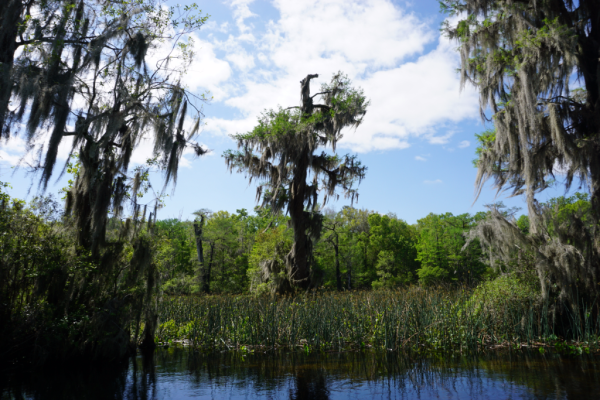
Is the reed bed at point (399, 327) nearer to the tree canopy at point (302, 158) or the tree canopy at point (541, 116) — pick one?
the tree canopy at point (541, 116)

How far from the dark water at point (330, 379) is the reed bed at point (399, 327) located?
2.55ft

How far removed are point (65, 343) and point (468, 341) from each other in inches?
316

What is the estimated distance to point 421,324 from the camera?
29.6ft

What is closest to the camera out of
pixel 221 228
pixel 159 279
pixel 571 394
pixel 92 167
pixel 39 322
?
pixel 571 394

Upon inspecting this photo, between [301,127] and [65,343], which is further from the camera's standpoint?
[301,127]

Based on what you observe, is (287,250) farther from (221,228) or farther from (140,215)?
(221,228)

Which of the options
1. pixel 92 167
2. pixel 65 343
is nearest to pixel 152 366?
pixel 65 343

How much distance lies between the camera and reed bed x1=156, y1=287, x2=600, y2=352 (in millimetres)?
8586

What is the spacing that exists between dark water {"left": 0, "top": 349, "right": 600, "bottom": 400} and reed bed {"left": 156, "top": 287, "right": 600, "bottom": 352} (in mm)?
776

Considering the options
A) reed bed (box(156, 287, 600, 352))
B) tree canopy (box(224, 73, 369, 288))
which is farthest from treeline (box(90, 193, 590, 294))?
reed bed (box(156, 287, 600, 352))

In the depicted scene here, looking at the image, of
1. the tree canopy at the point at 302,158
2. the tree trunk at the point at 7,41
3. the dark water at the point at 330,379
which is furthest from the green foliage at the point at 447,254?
the tree trunk at the point at 7,41

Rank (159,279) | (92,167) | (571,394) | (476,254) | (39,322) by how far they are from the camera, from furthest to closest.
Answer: (476,254), (159,279), (92,167), (39,322), (571,394)

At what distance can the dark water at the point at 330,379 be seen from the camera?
561cm

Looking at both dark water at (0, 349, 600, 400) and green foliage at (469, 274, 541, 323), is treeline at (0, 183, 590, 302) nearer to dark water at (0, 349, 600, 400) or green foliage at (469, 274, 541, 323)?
green foliage at (469, 274, 541, 323)
